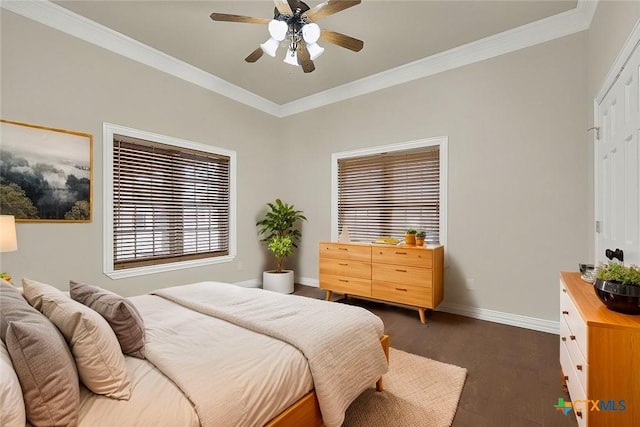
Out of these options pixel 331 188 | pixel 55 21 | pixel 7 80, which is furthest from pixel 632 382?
pixel 55 21

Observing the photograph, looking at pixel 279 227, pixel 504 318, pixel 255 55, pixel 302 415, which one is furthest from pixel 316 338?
pixel 279 227

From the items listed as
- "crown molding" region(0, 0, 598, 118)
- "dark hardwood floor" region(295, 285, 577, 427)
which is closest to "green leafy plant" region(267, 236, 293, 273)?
"dark hardwood floor" region(295, 285, 577, 427)

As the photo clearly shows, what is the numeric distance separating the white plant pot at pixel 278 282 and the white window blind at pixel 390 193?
1134 millimetres

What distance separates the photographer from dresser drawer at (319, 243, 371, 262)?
3.59 meters

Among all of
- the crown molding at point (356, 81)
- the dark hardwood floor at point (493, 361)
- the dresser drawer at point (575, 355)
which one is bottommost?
the dark hardwood floor at point (493, 361)

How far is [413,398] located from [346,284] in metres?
1.90

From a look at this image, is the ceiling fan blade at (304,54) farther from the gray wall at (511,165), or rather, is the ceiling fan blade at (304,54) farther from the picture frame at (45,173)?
the picture frame at (45,173)

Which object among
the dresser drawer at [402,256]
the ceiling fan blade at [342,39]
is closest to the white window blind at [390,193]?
the dresser drawer at [402,256]

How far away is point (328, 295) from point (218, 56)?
3.31 metres

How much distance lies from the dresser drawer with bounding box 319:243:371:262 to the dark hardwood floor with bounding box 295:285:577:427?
2.33 ft

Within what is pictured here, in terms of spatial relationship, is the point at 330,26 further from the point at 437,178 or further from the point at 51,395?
the point at 51,395

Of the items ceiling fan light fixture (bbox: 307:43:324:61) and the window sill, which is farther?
the window sill

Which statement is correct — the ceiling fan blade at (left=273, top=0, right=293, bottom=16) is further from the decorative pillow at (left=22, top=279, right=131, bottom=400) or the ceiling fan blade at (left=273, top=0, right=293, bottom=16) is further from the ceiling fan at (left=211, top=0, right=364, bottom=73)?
the decorative pillow at (left=22, top=279, right=131, bottom=400)

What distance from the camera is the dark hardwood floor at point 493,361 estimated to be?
1747mm
